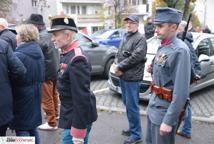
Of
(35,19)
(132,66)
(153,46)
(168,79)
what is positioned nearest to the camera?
(168,79)

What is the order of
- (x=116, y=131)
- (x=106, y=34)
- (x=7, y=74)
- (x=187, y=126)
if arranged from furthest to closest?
(x=106, y=34) → (x=116, y=131) → (x=187, y=126) → (x=7, y=74)

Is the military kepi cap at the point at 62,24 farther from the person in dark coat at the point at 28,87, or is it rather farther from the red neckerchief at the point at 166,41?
the person in dark coat at the point at 28,87

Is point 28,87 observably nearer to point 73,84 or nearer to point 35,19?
point 73,84

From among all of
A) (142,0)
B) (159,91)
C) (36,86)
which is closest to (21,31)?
(36,86)

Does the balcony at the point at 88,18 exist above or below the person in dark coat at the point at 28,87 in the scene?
below

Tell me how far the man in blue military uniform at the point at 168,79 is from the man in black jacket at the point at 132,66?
177cm

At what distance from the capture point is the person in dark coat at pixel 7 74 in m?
3.93

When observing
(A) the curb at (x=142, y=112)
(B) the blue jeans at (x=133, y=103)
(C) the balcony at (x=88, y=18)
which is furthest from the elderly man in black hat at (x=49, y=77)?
(C) the balcony at (x=88, y=18)

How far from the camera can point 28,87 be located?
4.26 metres

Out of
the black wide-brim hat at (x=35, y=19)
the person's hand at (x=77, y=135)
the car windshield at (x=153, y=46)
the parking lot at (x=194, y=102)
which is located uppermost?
the black wide-brim hat at (x=35, y=19)

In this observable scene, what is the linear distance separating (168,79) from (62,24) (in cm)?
106

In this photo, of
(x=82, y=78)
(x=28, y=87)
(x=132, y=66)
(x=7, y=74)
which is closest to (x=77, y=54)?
(x=82, y=78)

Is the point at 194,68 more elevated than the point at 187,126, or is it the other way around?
the point at 194,68

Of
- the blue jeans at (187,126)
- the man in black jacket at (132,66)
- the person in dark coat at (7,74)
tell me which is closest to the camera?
the person in dark coat at (7,74)
